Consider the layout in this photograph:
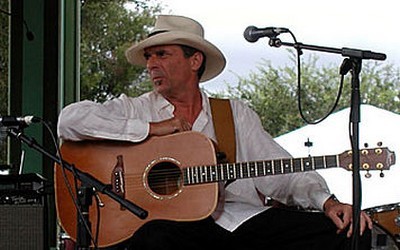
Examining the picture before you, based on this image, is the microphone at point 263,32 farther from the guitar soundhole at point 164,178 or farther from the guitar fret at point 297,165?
the guitar soundhole at point 164,178

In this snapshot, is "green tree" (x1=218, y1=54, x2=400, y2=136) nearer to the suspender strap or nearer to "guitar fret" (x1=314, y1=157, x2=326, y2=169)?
the suspender strap

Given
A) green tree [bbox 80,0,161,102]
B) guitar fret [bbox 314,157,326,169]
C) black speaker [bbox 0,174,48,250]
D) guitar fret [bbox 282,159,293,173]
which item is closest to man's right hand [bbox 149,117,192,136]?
guitar fret [bbox 282,159,293,173]

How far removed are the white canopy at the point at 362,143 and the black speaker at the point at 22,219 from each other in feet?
5.46

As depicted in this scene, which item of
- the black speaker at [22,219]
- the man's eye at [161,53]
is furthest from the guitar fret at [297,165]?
the black speaker at [22,219]

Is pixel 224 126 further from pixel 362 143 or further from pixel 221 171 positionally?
pixel 362 143

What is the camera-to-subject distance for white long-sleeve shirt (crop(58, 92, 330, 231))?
10.2 feet

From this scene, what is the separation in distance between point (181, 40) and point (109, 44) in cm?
192

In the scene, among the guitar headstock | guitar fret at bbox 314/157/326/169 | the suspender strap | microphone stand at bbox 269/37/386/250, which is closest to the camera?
microphone stand at bbox 269/37/386/250

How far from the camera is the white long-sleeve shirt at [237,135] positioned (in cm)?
310

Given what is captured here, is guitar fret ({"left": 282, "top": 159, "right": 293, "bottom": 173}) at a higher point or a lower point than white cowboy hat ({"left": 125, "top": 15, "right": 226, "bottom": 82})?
lower

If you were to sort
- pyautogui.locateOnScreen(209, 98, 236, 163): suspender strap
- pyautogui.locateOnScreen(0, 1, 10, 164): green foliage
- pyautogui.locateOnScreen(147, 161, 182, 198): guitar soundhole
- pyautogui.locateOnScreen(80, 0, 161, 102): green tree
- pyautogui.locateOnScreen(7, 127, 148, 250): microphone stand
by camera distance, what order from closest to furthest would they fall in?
pyautogui.locateOnScreen(7, 127, 148, 250): microphone stand
pyautogui.locateOnScreen(147, 161, 182, 198): guitar soundhole
pyautogui.locateOnScreen(209, 98, 236, 163): suspender strap
pyautogui.locateOnScreen(0, 1, 10, 164): green foliage
pyautogui.locateOnScreen(80, 0, 161, 102): green tree

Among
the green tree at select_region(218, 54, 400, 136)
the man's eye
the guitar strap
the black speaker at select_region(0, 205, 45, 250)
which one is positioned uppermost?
the man's eye

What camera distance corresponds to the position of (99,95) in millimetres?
5223

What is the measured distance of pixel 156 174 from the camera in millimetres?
3090
